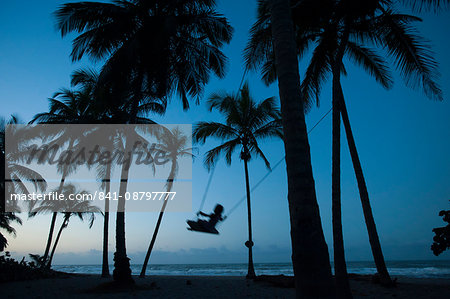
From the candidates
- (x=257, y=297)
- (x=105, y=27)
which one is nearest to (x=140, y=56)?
(x=105, y=27)

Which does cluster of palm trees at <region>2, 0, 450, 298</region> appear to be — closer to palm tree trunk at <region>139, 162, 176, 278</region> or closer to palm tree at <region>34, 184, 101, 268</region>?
palm tree trunk at <region>139, 162, 176, 278</region>

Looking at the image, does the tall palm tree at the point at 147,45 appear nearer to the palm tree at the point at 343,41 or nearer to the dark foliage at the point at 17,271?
the palm tree at the point at 343,41

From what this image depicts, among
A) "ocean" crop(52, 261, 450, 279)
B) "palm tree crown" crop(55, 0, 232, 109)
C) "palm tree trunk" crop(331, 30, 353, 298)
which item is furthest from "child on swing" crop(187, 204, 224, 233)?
"ocean" crop(52, 261, 450, 279)

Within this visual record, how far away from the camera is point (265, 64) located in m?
11.3

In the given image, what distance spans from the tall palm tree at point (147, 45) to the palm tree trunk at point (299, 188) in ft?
25.2

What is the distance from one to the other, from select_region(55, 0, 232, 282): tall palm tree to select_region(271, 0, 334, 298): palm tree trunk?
768 cm

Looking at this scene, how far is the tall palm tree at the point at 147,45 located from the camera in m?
10.4

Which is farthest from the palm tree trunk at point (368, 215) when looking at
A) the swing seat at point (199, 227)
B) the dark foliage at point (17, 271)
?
the dark foliage at point (17, 271)

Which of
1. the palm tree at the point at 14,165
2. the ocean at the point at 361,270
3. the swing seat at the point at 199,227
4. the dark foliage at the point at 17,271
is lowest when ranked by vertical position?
the ocean at the point at 361,270

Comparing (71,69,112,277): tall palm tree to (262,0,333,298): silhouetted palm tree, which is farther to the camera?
(71,69,112,277): tall palm tree

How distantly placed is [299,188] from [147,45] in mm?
9788

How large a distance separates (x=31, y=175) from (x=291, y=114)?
19.4 metres

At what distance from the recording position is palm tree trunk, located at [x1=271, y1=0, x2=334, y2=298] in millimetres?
2770

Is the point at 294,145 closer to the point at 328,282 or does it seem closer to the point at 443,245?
the point at 328,282
